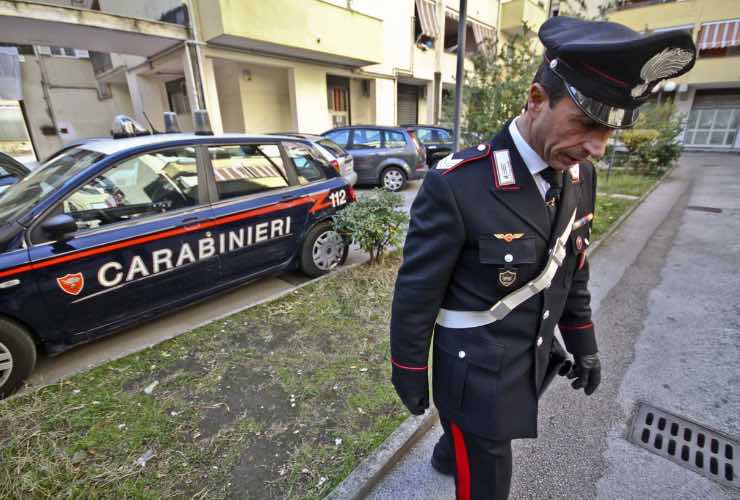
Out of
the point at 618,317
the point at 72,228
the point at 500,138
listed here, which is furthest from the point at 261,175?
the point at 618,317

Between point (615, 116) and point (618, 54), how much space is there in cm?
16

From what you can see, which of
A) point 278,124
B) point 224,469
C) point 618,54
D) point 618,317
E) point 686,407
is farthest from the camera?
point 278,124

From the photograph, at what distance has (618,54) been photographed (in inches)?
37.9

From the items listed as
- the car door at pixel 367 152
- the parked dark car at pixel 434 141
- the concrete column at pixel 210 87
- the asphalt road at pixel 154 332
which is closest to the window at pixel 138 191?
the asphalt road at pixel 154 332

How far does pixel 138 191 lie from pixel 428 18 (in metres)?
16.0

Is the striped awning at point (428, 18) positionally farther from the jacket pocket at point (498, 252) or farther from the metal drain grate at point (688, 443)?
the jacket pocket at point (498, 252)

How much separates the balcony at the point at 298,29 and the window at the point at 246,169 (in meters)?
6.50

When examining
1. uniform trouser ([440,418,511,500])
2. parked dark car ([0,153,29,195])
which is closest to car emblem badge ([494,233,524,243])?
uniform trouser ([440,418,511,500])

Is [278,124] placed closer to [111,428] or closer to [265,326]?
[265,326]

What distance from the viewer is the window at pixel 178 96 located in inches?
504

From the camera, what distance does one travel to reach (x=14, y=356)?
2.53 meters

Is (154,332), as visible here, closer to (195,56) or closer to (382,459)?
(382,459)

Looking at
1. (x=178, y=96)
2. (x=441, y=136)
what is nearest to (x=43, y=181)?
(x=441, y=136)

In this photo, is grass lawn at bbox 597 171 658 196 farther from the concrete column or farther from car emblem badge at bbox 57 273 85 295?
car emblem badge at bbox 57 273 85 295
